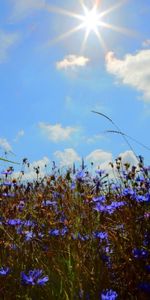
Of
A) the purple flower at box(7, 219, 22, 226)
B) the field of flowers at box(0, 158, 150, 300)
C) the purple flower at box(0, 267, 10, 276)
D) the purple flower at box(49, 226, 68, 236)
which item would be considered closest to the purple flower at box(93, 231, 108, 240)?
the field of flowers at box(0, 158, 150, 300)

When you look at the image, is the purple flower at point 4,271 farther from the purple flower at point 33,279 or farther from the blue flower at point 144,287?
the blue flower at point 144,287

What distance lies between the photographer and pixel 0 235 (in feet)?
11.6

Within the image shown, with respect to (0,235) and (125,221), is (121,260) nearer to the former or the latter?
(125,221)

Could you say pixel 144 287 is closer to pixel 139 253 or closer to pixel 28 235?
pixel 139 253

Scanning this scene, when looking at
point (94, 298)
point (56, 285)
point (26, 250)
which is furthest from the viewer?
point (26, 250)

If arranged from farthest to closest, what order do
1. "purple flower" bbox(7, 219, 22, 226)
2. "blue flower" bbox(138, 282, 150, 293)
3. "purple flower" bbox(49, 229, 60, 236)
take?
"purple flower" bbox(7, 219, 22, 226)
"purple flower" bbox(49, 229, 60, 236)
"blue flower" bbox(138, 282, 150, 293)

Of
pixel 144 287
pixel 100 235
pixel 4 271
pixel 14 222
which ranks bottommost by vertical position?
pixel 144 287

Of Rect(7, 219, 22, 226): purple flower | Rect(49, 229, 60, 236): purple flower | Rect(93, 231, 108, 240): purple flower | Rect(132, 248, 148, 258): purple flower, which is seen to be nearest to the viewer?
Rect(132, 248, 148, 258): purple flower

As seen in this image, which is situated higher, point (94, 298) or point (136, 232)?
point (136, 232)

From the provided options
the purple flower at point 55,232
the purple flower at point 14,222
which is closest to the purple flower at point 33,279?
the purple flower at point 55,232

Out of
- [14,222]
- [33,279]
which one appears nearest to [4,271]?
[33,279]

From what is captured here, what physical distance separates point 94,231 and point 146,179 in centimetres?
82

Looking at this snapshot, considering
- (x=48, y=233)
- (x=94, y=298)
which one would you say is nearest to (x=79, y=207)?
(x=48, y=233)

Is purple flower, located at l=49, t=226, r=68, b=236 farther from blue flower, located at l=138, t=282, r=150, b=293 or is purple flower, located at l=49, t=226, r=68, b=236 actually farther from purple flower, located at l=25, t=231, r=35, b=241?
blue flower, located at l=138, t=282, r=150, b=293
